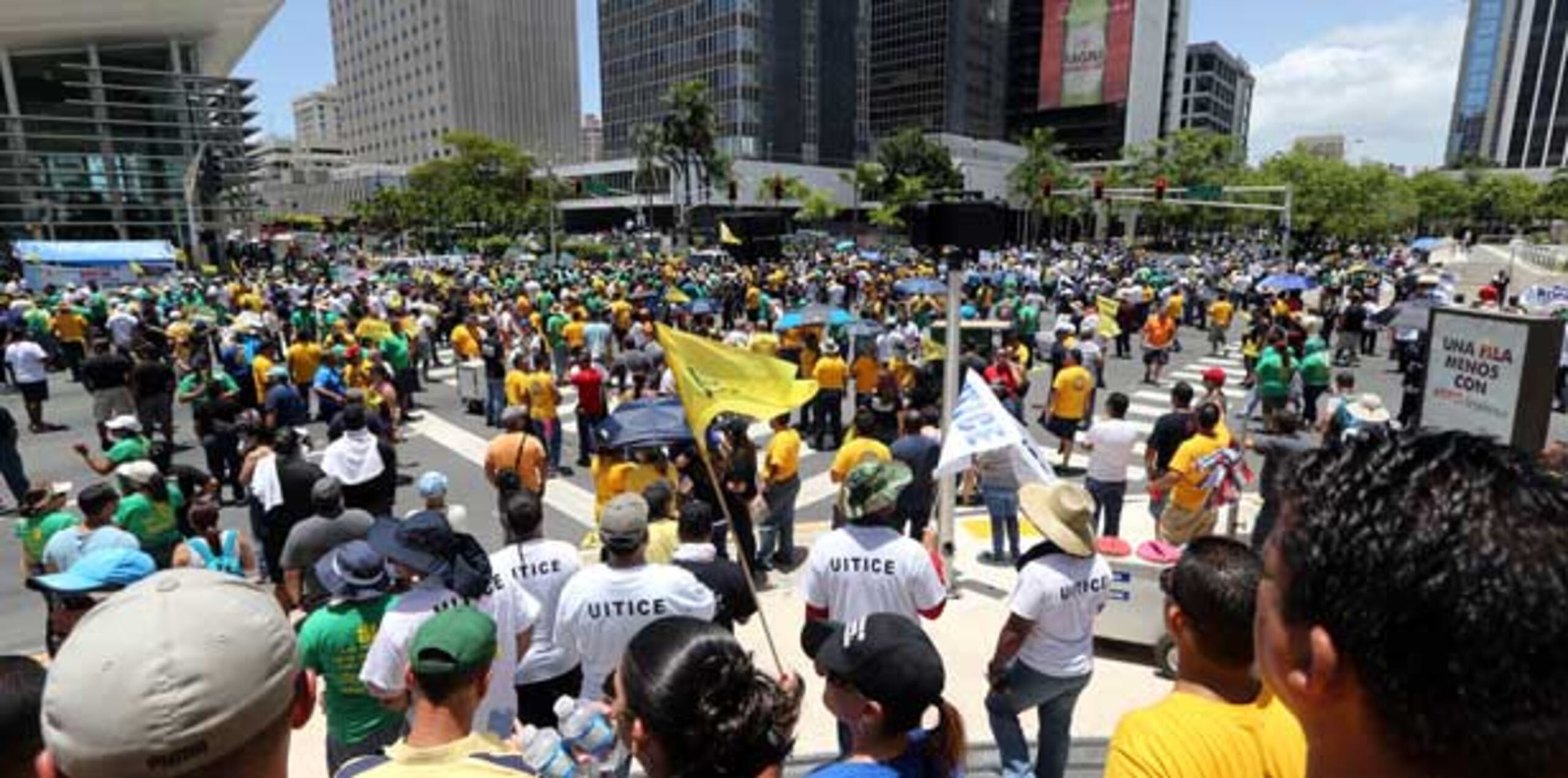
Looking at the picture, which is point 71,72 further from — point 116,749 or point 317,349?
point 116,749

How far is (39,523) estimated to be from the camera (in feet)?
18.3

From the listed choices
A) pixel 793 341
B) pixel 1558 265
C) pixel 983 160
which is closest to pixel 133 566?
pixel 793 341

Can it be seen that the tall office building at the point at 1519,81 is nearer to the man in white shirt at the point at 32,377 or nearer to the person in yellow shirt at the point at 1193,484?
the person in yellow shirt at the point at 1193,484

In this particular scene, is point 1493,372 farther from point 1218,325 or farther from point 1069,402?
point 1218,325

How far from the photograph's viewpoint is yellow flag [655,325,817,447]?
4.70m

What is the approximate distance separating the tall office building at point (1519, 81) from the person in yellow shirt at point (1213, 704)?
134084mm

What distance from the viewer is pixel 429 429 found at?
13414 millimetres

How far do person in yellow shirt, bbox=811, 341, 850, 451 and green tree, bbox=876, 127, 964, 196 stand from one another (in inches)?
2601

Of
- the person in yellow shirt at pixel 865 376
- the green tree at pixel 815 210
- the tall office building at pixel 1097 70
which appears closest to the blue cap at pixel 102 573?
the person in yellow shirt at pixel 865 376

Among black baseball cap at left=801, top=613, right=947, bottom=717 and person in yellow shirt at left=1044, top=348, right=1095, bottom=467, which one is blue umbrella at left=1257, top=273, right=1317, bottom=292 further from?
black baseball cap at left=801, top=613, right=947, bottom=717

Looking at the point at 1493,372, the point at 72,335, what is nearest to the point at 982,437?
the point at 1493,372

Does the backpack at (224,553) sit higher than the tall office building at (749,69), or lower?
lower

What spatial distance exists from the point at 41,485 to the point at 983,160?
100m

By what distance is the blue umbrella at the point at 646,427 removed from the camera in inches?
260
